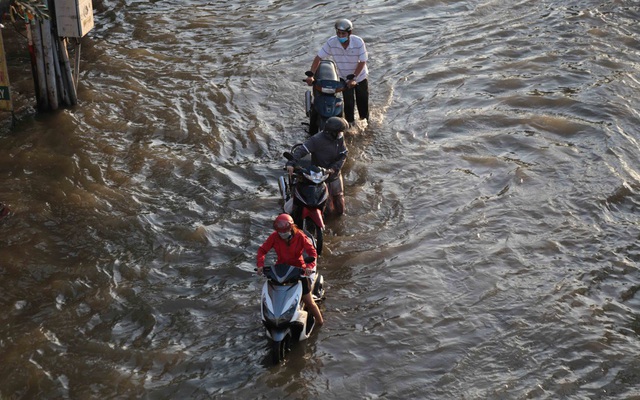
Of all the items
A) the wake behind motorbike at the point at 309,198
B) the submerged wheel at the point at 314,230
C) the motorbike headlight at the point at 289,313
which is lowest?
the submerged wheel at the point at 314,230

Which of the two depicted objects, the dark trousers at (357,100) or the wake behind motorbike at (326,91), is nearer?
the wake behind motorbike at (326,91)

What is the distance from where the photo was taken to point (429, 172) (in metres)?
11.9

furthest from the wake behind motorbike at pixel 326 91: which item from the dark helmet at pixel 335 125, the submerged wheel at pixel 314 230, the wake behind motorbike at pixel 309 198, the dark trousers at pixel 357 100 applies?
the submerged wheel at pixel 314 230

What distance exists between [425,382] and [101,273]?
3.90 meters

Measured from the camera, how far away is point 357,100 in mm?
12852

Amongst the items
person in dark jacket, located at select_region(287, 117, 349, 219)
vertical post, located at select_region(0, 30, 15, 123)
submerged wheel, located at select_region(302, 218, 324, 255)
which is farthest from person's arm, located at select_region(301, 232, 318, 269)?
vertical post, located at select_region(0, 30, 15, 123)

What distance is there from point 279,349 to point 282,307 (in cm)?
46

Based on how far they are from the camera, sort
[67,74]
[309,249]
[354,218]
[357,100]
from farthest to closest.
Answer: [67,74]
[357,100]
[354,218]
[309,249]

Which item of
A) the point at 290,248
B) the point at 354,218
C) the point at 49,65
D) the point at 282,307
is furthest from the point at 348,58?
the point at 282,307

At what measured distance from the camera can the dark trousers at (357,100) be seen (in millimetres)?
12709

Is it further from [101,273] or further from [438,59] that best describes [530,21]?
[101,273]

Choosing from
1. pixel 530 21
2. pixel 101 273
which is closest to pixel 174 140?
pixel 101 273

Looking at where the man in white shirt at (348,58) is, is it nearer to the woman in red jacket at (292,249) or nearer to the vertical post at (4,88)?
the vertical post at (4,88)

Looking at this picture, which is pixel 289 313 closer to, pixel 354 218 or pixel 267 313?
pixel 267 313
